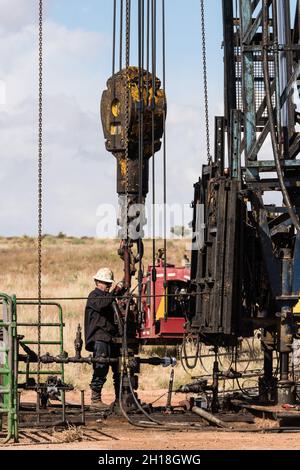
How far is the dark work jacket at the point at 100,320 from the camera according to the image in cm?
1609

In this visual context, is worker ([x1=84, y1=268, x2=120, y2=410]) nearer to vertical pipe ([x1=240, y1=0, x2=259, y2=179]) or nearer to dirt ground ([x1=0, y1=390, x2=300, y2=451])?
dirt ground ([x1=0, y1=390, x2=300, y2=451])

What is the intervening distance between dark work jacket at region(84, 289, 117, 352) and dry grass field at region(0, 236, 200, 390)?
5820mm

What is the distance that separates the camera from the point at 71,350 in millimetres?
26953

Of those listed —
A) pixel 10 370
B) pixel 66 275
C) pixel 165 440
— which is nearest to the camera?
pixel 10 370

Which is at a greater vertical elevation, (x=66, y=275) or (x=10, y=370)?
(x=66, y=275)

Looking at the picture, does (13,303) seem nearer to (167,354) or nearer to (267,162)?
(267,162)

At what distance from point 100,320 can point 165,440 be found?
3029mm

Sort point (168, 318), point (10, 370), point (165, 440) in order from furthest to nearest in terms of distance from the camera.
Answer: point (168, 318), point (165, 440), point (10, 370)

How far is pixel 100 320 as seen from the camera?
53.0 feet

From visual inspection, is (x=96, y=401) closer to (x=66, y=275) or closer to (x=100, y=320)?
(x=100, y=320)

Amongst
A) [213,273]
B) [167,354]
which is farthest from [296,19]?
[167,354]

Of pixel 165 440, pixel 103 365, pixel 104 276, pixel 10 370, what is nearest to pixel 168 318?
pixel 104 276

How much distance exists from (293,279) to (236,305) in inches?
29.0

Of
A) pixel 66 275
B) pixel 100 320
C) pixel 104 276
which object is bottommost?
pixel 100 320
